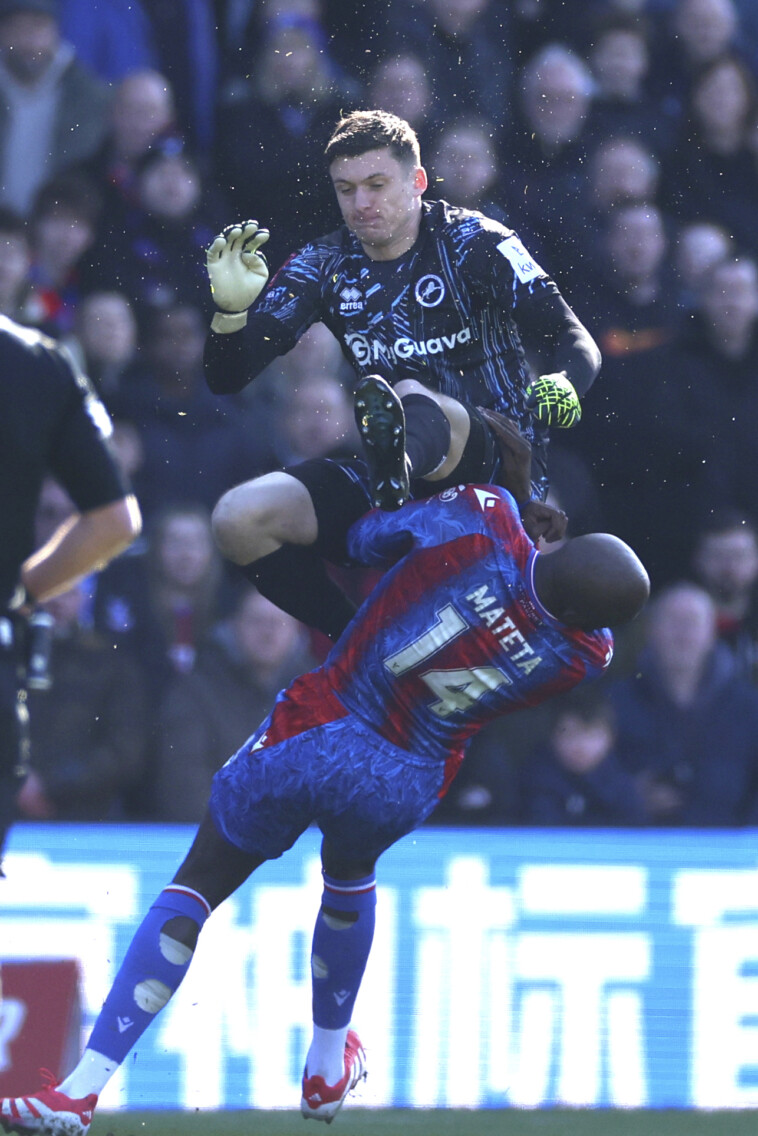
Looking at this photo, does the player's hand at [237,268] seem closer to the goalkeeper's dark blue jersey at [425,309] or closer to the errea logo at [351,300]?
the goalkeeper's dark blue jersey at [425,309]

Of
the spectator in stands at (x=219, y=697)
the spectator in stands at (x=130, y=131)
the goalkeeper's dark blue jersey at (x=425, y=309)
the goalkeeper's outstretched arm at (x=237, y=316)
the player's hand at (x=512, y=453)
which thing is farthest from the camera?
the spectator in stands at (x=130, y=131)

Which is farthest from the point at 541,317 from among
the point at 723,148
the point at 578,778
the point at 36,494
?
the point at 723,148

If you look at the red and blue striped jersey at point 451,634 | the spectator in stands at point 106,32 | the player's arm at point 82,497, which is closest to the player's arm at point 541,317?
the red and blue striped jersey at point 451,634

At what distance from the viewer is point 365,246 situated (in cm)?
469

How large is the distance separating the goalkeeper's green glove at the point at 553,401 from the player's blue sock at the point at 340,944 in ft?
4.12

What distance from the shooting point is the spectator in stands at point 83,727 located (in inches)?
243

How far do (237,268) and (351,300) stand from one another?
0.39 m

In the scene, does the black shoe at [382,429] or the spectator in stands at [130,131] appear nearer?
the black shoe at [382,429]

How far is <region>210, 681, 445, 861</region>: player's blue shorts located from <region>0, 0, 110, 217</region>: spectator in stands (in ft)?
12.5

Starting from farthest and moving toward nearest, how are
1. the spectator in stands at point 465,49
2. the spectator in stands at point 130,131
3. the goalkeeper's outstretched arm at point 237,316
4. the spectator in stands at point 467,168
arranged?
the spectator in stands at point 130,131, the spectator in stands at point 465,49, the spectator in stands at point 467,168, the goalkeeper's outstretched arm at point 237,316

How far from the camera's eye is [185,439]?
6738 millimetres

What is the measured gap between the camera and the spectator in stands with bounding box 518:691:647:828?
20.6 ft

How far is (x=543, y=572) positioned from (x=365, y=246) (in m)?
1.16

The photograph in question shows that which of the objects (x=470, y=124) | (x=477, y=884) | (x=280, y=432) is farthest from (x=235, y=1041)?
(x=470, y=124)
